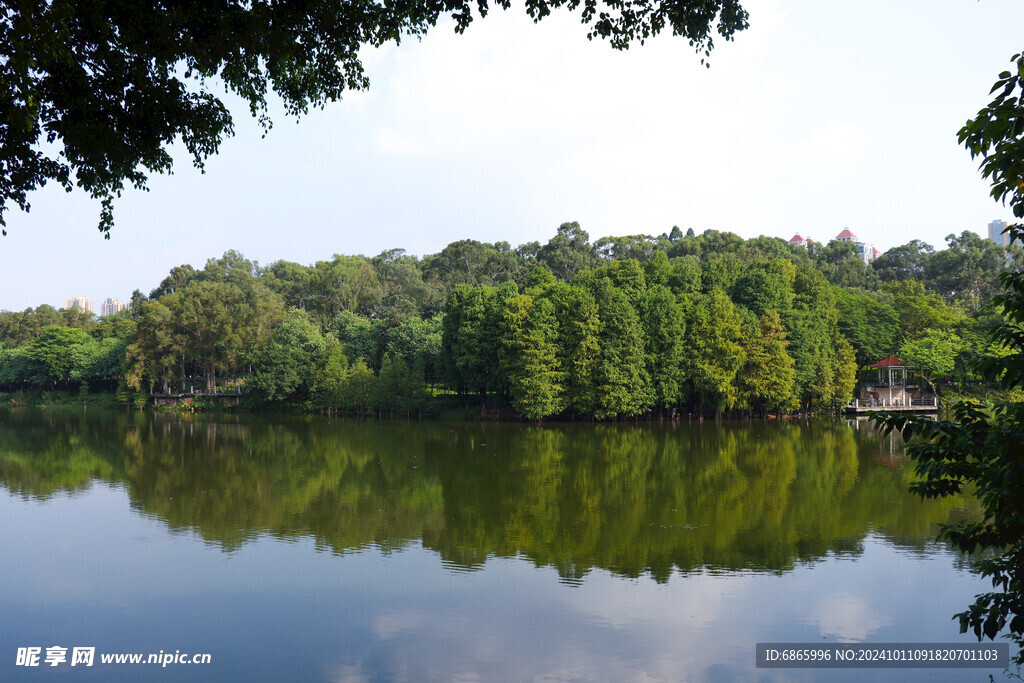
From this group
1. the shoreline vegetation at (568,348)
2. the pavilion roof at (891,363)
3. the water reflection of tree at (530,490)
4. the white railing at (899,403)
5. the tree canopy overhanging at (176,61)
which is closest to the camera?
the tree canopy overhanging at (176,61)

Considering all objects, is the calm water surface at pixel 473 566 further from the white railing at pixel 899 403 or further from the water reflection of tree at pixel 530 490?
the white railing at pixel 899 403

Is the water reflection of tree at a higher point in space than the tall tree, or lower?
lower

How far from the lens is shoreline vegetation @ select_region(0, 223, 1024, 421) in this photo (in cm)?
4053

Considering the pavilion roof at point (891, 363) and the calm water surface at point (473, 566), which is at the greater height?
the pavilion roof at point (891, 363)

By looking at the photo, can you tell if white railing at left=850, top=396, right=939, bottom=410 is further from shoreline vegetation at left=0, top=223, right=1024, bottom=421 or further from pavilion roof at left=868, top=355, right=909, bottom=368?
pavilion roof at left=868, top=355, right=909, bottom=368

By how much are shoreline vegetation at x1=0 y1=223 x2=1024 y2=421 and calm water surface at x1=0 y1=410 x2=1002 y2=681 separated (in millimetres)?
15699

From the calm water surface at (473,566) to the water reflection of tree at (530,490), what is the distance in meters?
0.12

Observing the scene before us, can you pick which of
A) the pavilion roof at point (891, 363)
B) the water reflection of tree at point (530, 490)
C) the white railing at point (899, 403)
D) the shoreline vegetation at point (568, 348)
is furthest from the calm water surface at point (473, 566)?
the pavilion roof at point (891, 363)

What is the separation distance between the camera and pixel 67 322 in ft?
254

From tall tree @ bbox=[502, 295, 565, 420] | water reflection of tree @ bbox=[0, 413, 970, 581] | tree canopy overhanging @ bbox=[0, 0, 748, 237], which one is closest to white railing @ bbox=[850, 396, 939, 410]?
water reflection of tree @ bbox=[0, 413, 970, 581]

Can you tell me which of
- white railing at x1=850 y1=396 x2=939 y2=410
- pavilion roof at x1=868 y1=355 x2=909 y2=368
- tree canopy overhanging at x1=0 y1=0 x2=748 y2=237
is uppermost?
tree canopy overhanging at x1=0 y1=0 x2=748 y2=237

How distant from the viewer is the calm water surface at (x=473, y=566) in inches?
354

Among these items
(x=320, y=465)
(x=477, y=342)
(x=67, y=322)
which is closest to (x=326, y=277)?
(x=67, y=322)

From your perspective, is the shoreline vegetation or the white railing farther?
the white railing
